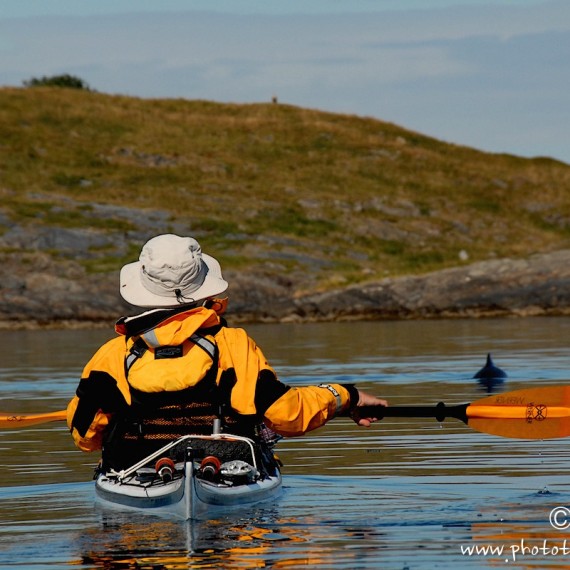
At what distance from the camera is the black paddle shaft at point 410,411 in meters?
13.7

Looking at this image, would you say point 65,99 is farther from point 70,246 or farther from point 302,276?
point 302,276

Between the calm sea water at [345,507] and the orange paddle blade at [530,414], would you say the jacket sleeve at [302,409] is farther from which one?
the orange paddle blade at [530,414]

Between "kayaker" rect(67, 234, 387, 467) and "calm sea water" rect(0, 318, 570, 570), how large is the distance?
85 cm

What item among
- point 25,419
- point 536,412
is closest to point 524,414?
point 536,412

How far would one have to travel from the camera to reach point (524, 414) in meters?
14.9

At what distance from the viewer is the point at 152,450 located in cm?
1270

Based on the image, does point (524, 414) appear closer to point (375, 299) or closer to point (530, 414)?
point (530, 414)

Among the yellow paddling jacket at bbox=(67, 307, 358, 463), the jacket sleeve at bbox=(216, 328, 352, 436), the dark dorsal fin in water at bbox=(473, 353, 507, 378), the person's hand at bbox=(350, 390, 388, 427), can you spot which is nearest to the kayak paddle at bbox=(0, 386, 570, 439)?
the person's hand at bbox=(350, 390, 388, 427)

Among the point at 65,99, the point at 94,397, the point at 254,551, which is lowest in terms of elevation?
the point at 254,551

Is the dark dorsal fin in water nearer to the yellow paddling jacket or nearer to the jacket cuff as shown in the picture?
the jacket cuff

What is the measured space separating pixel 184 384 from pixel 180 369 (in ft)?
0.43

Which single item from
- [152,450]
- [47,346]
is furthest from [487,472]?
[47,346]

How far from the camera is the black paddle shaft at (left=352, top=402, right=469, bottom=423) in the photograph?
13.7 m

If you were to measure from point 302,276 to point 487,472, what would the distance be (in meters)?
51.3
